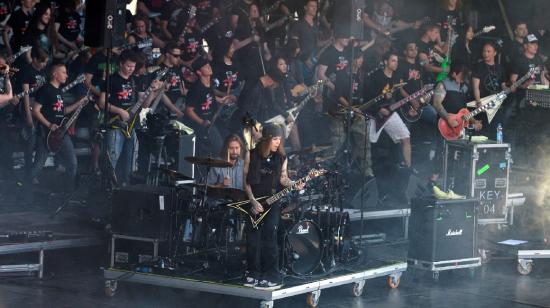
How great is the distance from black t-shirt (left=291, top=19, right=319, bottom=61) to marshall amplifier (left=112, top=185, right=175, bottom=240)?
5479 mm

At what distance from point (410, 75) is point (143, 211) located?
632cm

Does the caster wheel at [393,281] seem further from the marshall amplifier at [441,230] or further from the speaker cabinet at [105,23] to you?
the speaker cabinet at [105,23]

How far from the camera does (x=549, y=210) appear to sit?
15.9 meters

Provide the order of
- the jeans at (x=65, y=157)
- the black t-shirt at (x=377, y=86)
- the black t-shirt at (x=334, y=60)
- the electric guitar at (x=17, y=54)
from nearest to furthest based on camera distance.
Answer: the jeans at (x=65, y=157) → the electric guitar at (x=17, y=54) → the black t-shirt at (x=377, y=86) → the black t-shirt at (x=334, y=60)

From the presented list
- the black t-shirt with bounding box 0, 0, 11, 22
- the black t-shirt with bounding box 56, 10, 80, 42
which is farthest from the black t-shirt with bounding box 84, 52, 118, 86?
the black t-shirt with bounding box 0, 0, 11, 22

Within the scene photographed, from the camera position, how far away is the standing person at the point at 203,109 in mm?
15586

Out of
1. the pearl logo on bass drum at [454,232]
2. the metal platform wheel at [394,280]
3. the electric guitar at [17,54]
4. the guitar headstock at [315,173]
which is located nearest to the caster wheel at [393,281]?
the metal platform wheel at [394,280]

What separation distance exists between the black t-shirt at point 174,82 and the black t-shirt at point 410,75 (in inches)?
126

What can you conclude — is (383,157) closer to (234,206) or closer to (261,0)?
(261,0)

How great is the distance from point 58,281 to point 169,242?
123 cm

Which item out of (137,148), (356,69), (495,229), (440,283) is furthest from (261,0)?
(440,283)

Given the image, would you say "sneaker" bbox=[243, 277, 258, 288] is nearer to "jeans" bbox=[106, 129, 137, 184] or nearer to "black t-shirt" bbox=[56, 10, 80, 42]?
"jeans" bbox=[106, 129, 137, 184]

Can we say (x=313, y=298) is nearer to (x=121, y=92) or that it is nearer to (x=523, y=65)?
(x=121, y=92)

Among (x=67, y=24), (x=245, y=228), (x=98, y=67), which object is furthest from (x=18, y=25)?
(x=245, y=228)
